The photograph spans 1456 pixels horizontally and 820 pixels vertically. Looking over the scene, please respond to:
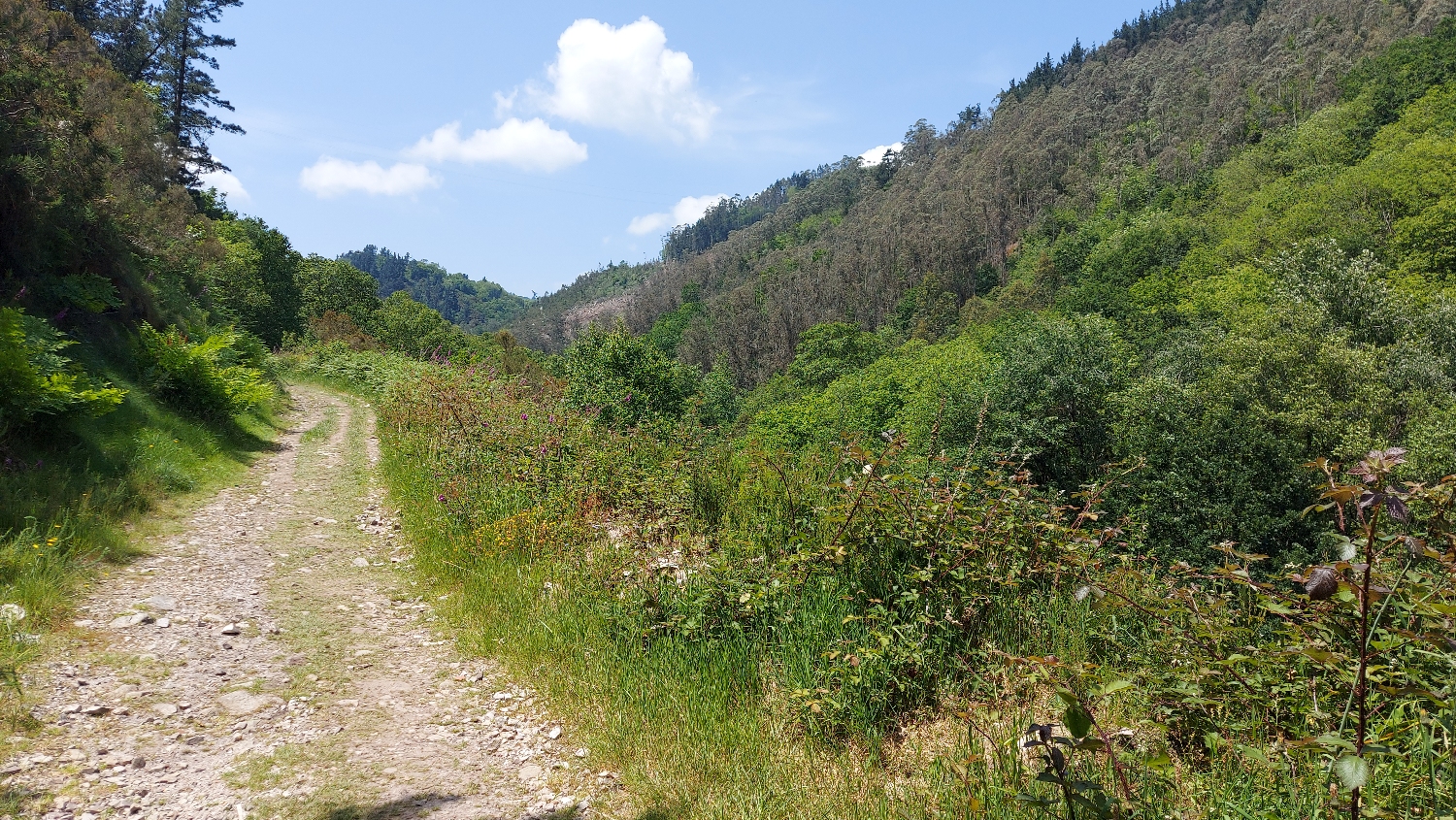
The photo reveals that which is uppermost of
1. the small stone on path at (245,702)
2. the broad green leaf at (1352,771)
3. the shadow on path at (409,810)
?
the broad green leaf at (1352,771)

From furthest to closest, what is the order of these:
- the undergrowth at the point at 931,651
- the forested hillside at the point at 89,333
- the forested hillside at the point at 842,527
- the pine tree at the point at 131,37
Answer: the pine tree at the point at 131,37
the forested hillside at the point at 89,333
the forested hillside at the point at 842,527
the undergrowth at the point at 931,651

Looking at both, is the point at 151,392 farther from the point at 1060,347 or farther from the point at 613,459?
the point at 1060,347

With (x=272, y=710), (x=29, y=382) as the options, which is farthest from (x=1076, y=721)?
(x=29, y=382)

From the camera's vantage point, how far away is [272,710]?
3.92 meters

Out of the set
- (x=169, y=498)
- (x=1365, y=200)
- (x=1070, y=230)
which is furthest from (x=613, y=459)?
(x=1070, y=230)

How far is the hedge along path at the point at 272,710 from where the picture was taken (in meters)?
3.12

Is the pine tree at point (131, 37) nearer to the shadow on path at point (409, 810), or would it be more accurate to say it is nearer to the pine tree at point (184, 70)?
the pine tree at point (184, 70)

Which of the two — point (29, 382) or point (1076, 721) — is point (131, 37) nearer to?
point (29, 382)

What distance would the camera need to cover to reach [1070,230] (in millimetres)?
92938

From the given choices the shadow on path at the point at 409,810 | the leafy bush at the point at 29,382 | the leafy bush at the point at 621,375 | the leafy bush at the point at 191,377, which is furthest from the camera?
the leafy bush at the point at 621,375

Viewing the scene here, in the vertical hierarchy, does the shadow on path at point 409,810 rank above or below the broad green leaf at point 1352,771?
below

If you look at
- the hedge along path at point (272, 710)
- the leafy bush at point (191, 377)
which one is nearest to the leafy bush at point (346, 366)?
the leafy bush at point (191, 377)

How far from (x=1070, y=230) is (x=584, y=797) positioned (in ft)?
346

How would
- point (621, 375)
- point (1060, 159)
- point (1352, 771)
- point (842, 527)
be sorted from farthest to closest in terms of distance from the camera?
point (1060, 159) < point (621, 375) < point (842, 527) < point (1352, 771)
